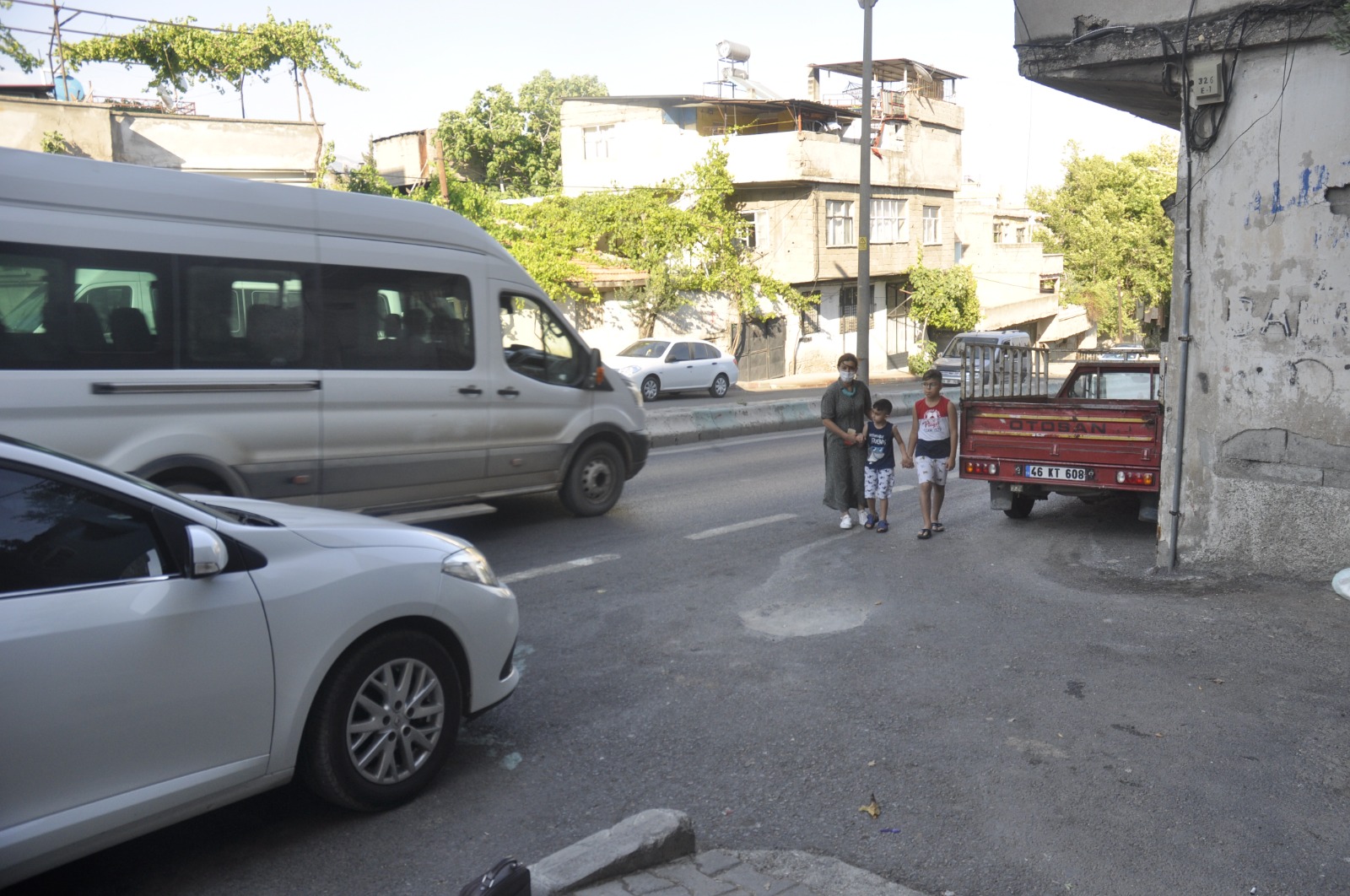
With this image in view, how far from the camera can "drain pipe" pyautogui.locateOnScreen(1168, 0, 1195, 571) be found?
8070 millimetres

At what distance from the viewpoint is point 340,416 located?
8312 millimetres

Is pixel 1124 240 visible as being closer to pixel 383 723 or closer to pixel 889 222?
pixel 889 222

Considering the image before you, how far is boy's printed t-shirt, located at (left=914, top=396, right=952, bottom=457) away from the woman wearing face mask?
1.64 ft

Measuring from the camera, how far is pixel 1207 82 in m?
7.86

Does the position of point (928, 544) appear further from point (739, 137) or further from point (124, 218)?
point (739, 137)

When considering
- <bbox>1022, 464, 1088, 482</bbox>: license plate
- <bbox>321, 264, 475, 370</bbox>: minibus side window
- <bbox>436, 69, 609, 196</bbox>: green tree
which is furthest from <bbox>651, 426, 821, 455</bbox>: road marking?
<bbox>436, 69, 609, 196</bbox>: green tree

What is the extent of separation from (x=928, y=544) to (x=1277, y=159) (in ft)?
12.8

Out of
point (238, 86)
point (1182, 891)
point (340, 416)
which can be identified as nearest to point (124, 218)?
point (340, 416)

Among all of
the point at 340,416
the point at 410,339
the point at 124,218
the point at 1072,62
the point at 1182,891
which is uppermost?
the point at 1072,62

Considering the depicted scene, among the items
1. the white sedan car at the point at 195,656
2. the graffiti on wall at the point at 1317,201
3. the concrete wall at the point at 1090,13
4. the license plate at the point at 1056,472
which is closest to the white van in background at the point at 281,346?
the white sedan car at the point at 195,656

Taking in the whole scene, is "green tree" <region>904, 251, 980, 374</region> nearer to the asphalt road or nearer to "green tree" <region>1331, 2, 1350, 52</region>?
the asphalt road

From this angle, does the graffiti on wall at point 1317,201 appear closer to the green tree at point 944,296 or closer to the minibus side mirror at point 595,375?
the minibus side mirror at point 595,375

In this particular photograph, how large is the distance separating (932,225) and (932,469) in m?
39.0

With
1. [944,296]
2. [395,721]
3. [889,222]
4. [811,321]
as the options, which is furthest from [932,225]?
[395,721]
